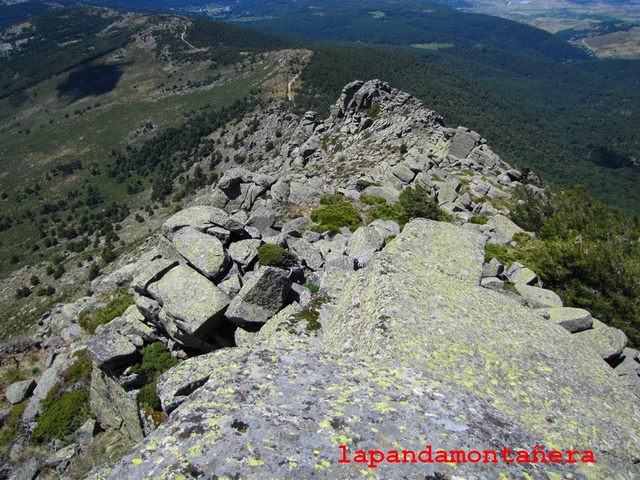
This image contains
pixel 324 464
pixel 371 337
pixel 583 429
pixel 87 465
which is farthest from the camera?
pixel 87 465

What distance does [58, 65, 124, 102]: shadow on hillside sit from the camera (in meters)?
180

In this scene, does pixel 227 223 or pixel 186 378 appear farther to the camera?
pixel 227 223

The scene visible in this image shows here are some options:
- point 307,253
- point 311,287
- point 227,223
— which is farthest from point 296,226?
point 311,287

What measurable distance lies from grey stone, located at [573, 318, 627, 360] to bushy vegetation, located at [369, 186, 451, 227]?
12.1m

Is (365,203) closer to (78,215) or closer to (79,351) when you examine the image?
(79,351)

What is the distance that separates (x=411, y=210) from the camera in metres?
24.2

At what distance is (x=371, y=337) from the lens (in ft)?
27.1

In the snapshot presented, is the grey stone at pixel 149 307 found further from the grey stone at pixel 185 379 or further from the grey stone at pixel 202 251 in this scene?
the grey stone at pixel 185 379

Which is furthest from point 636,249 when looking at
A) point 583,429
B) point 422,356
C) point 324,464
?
point 324,464

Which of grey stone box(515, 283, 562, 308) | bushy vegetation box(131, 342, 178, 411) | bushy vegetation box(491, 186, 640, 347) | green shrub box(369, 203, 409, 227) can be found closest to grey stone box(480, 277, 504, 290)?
grey stone box(515, 283, 562, 308)

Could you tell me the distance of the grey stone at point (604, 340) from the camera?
38.3 feet

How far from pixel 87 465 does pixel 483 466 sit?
1579 cm

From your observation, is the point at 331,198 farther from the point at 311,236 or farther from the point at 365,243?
the point at 365,243

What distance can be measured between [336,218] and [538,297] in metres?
13.0
